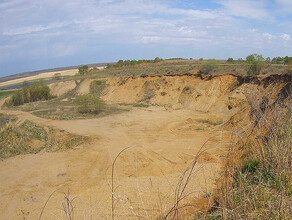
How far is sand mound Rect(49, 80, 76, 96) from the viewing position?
36031 mm

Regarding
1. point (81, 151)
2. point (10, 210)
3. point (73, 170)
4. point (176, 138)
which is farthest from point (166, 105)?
point (10, 210)

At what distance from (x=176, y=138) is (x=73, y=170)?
5.39 m

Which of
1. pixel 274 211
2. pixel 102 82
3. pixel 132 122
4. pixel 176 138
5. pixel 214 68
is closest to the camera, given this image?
pixel 274 211

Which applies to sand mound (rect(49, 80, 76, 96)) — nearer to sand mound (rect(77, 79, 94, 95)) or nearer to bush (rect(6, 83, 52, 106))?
sand mound (rect(77, 79, 94, 95))

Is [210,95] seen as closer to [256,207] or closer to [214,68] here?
[214,68]

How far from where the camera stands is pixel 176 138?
43.5ft

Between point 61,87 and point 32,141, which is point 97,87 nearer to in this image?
point 61,87

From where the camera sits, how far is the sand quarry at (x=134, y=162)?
20.8 feet

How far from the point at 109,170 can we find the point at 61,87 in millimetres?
30129

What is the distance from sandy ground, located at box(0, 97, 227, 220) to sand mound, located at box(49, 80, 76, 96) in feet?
68.2

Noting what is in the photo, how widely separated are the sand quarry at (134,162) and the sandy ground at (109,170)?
0.03 meters

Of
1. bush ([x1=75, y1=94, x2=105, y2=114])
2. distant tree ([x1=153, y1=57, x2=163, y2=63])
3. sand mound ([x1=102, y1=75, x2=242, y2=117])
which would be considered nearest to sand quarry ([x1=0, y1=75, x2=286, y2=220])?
sand mound ([x1=102, y1=75, x2=242, y2=117])

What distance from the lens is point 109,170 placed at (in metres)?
9.91

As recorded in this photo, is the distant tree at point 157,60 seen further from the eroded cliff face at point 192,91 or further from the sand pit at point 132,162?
the sand pit at point 132,162
